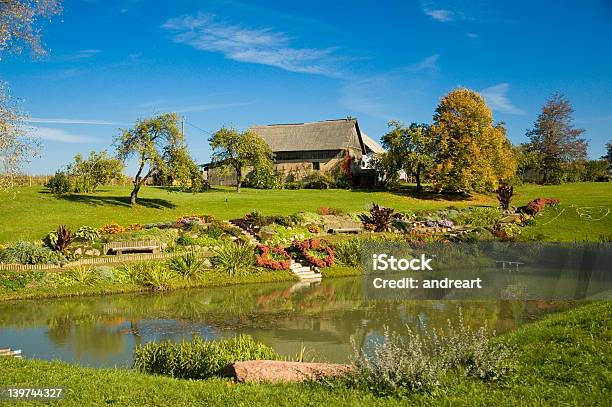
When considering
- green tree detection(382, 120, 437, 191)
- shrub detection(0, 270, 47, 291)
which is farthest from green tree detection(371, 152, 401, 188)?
shrub detection(0, 270, 47, 291)

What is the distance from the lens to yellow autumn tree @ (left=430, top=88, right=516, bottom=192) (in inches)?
1918

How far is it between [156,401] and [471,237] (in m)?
26.4

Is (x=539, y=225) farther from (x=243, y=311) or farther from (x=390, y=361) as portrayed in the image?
(x=390, y=361)

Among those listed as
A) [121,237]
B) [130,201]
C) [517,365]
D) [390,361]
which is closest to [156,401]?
[390,361]

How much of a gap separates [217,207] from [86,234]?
13.3m

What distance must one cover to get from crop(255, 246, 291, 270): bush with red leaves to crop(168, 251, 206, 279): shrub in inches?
116

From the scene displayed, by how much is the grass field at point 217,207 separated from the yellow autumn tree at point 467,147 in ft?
6.72

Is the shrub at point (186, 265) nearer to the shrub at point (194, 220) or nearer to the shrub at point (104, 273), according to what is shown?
the shrub at point (104, 273)

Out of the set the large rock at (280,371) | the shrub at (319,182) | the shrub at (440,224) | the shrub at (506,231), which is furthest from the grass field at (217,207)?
the large rock at (280,371)

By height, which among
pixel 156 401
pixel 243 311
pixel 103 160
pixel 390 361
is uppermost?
pixel 103 160

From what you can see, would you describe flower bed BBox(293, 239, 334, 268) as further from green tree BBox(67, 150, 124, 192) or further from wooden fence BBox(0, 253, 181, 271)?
green tree BBox(67, 150, 124, 192)

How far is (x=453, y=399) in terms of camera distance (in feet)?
24.4

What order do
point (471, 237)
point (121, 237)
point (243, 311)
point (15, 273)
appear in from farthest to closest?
point (471, 237), point (121, 237), point (15, 273), point (243, 311)

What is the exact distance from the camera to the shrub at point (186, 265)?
2323cm
